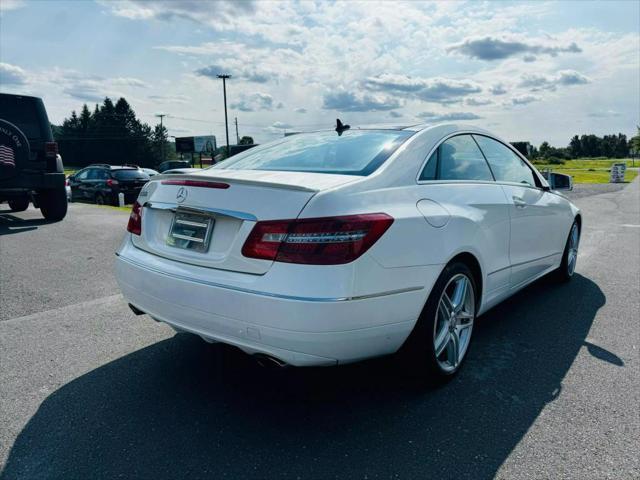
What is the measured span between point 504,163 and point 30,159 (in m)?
8.52

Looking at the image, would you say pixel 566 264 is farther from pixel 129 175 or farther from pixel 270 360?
pixel 129 175

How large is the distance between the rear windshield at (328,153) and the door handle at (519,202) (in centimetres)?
121

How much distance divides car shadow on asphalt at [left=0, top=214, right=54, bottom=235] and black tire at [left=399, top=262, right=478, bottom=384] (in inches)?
316

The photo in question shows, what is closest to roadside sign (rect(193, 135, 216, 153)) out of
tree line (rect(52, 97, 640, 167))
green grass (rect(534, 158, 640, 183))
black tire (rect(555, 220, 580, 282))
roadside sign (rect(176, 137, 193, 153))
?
roadside sign (rect(176, 137, 193, 153))

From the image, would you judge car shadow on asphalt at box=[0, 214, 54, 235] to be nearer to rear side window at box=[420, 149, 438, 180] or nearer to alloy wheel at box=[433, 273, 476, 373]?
rear side window at box=[420, 149, 438, 180]

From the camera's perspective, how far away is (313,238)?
2383 mm

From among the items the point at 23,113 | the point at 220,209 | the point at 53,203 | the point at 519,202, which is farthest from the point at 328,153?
the point at 53,203

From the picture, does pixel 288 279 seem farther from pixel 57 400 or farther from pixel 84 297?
pixel 84 297

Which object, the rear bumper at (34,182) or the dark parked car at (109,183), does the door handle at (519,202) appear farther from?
the dark parked car at (109,183)

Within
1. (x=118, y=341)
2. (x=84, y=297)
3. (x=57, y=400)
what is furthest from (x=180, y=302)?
(x=84, y=297)

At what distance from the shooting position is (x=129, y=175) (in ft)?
58.4

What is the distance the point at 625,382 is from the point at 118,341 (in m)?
3.45

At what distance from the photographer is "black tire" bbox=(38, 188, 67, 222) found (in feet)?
32.8

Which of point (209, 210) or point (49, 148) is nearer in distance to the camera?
point (209, 210)
